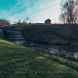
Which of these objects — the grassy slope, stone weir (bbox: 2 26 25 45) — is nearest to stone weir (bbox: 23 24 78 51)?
stone weir (bbox: 2 26 25 45)

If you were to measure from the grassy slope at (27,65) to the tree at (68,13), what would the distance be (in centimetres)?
72

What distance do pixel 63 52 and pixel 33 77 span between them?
69cm

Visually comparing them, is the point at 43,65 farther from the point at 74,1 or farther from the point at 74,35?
the point at 74,1

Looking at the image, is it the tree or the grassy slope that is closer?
the grassy slope

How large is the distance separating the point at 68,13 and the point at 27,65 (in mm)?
1119

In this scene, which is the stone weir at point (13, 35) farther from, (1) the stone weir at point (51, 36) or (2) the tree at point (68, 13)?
(2) the tree at point (68, 13)

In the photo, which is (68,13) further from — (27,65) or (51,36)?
(27,65)

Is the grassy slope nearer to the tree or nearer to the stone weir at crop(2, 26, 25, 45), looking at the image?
the stone weir at crop(2, 26, 25, 45)

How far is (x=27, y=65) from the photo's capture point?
2283 millimetres

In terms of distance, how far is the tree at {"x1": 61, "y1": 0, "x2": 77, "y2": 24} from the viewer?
3.00m

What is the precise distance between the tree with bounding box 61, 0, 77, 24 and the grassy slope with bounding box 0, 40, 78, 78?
719 mm

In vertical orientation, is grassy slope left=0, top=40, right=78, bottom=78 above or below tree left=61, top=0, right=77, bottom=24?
below

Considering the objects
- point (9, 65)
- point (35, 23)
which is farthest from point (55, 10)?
point (9, 65)

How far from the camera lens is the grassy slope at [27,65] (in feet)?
6.87
